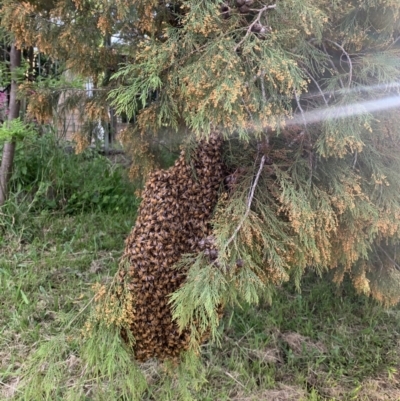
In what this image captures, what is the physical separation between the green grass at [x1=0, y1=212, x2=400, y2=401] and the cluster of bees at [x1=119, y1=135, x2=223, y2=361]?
178mm

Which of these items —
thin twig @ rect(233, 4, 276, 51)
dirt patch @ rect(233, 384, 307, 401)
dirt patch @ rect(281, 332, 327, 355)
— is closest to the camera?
thin twig @ rect(233, 4, 276, 51)

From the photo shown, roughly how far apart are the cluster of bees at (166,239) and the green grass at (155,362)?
0.58ft

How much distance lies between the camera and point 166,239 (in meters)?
1.79

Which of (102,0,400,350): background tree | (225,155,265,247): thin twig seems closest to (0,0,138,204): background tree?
(102,0,400,350): background tree

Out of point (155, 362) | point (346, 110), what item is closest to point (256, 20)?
point (346, 110)

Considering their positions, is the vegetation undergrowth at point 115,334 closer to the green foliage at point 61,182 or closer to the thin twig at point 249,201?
the green foliage at point 61,182

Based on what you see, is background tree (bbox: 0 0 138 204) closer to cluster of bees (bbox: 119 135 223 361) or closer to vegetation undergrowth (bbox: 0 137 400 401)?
cluster of bees (bbox: 119 135 223 361)

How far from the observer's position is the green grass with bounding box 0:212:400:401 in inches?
80.6

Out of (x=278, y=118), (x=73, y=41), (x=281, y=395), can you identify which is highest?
(x=73, y=41)

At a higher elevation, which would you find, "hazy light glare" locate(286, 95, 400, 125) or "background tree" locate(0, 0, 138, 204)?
"background tree" locate(0, 0, 138, 204)

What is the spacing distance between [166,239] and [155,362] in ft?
3.20

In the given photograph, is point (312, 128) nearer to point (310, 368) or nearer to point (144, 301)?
point (144, 301)

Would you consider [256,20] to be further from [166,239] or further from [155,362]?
[155,362]

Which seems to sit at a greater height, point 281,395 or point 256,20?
point 256,20
